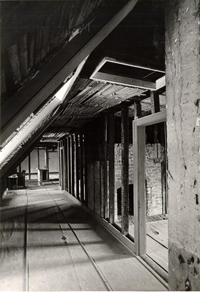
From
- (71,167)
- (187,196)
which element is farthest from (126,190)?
(71,167)

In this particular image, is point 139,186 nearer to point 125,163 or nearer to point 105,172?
point 125,163

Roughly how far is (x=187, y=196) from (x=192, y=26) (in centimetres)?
83

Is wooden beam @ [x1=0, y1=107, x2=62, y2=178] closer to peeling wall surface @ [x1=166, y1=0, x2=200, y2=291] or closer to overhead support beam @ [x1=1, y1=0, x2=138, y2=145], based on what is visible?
overhead support beam @ [x1=1, y1=0, x2=138, y2=145]

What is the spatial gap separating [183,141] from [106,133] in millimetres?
Answer: 4123

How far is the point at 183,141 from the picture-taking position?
4.00ft

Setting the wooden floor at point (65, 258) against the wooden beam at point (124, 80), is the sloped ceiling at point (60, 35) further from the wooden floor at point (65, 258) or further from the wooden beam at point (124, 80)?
the wooden floor at point (65, 258)

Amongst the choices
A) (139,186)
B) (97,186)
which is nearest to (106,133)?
(97,186)

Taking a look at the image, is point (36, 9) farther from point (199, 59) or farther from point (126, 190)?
point (126, 190)

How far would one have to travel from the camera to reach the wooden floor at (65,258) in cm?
292

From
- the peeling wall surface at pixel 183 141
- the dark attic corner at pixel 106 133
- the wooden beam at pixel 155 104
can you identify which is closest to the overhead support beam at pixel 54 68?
A: the dark attic corner at pixel 106 133

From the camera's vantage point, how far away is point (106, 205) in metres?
5.35

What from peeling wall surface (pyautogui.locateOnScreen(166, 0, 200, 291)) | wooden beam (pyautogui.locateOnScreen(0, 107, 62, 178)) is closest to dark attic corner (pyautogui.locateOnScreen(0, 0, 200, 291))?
peeling wall surface (pyautogui.locateOnScreen(166, 0, 200, 291))

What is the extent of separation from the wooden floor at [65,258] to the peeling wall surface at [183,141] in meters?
1.87

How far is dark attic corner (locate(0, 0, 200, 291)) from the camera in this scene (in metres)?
1.18
